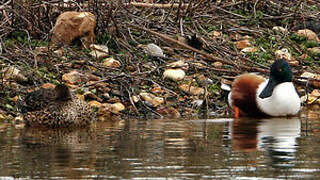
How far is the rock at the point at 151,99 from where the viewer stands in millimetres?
9727

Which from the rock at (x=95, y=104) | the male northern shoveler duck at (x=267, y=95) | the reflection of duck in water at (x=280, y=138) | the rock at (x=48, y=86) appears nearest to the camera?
the reflection of duck in water at (x=280, y=138)

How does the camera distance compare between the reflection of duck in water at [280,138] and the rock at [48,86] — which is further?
the rock at [48,86]

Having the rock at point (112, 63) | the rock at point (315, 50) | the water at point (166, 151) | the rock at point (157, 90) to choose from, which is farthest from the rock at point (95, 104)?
the rock at point (315, 50)

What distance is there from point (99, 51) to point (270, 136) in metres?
4.37

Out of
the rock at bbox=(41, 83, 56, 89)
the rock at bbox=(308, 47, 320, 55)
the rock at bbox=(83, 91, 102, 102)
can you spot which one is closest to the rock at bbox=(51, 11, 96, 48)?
the rock at bbox=(41, 83, 56, 89)

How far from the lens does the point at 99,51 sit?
1112cm

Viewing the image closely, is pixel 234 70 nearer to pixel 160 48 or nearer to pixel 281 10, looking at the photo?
pixel 160 48

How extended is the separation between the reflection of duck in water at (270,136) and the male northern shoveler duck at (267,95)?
193 mm

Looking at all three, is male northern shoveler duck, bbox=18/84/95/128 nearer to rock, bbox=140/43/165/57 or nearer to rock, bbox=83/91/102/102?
rock, bbox=83/91/102/102

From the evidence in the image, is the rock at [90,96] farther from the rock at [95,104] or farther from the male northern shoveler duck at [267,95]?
the male northern shoveler duck at [267,95]

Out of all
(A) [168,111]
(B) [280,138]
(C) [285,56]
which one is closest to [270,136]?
(B) [280,138]

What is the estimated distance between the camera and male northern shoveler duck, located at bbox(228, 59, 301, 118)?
9.30 meters

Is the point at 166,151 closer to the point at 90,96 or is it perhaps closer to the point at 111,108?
the point at 111,108

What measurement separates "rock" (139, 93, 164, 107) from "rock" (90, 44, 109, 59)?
51.8 inches
